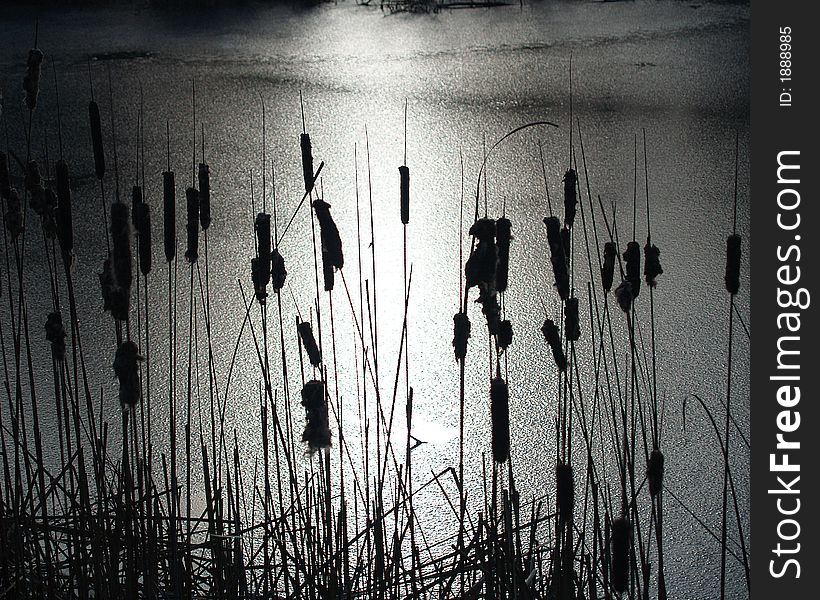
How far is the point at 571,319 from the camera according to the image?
1.04 m

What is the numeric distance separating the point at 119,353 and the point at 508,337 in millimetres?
343

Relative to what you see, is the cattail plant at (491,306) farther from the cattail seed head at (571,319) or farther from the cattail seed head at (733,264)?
the cattail seed head at (733,264)

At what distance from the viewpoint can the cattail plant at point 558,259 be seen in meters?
1.00

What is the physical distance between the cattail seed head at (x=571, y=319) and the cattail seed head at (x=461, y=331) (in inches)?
3.9

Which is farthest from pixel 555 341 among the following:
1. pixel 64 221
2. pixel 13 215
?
pixel 13 215

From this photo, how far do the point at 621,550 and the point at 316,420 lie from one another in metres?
0.28

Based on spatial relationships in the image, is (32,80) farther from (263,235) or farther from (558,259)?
(558,259)

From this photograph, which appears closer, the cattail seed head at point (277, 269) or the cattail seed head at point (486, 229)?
the cattail seed head at point (486, 229)

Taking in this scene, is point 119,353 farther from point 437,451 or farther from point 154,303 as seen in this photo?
point 154,303

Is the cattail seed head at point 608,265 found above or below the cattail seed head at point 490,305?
above

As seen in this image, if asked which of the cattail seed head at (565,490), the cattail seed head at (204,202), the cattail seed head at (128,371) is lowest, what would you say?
the cattail seed head at (565,490)

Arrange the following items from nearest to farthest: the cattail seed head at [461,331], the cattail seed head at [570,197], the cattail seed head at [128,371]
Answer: the cattail seed head at [128,371], the cattail seed head at [461,331], the cattail seed head at [570,197]

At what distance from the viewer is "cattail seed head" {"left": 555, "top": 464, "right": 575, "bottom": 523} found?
37.7 inches

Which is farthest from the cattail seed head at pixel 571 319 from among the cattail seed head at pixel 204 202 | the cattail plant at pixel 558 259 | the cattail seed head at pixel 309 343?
the cattail seed head at pixel 204 202
